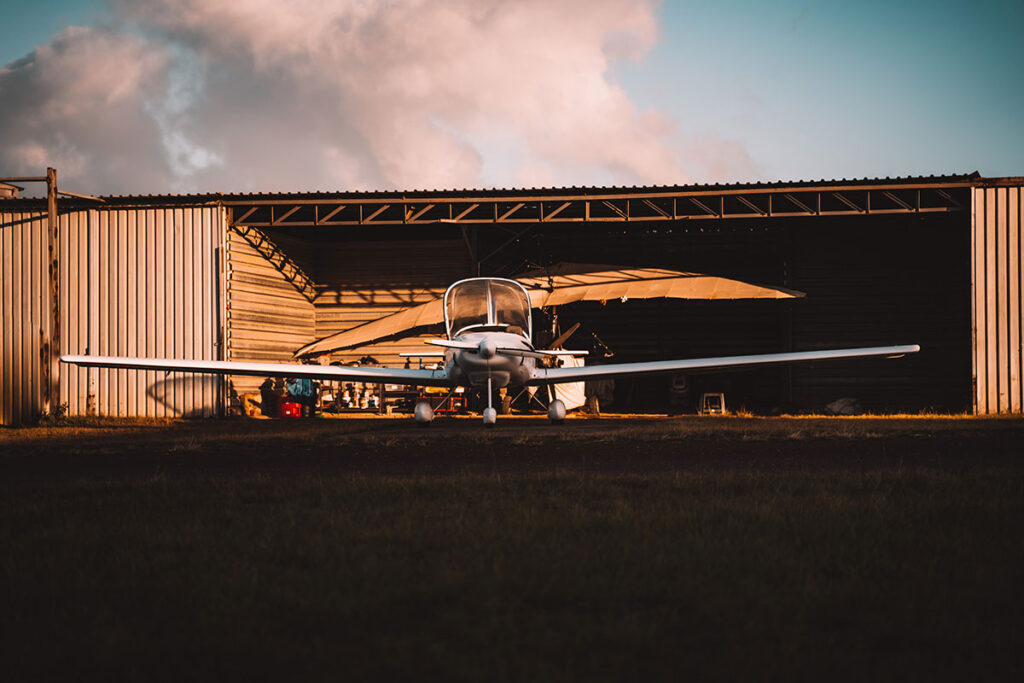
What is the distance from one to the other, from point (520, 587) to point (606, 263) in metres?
26.2

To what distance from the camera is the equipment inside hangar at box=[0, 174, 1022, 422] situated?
20.3 metres

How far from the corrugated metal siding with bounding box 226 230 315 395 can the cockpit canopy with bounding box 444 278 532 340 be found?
926 cm

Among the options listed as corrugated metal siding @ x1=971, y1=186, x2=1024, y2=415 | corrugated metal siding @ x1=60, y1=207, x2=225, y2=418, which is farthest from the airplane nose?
corrugated metal siding @ x1=971, y1=186, x2=1024, y2=415

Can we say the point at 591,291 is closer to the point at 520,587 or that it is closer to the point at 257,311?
the point at 257,311

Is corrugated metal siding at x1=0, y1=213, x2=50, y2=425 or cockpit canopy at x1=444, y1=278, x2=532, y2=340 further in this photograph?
corrugated metal siding at x1=0, y1=213, x2=50, y2=425

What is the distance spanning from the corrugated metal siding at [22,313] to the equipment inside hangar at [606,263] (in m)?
0.10

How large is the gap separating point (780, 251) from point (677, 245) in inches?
131

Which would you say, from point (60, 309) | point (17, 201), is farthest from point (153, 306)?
point (17, 201)

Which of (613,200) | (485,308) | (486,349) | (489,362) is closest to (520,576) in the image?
(486,349)

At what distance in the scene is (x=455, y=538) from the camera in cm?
416

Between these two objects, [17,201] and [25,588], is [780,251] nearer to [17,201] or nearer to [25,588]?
[17,201]

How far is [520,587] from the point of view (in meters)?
3.20

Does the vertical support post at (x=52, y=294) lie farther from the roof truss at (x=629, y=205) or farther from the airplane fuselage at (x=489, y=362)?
the airplane fuselage at (x=489, y=362)

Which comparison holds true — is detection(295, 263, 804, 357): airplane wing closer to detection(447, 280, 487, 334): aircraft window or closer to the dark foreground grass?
detection(447, 280, 487, 334): aircraft window
